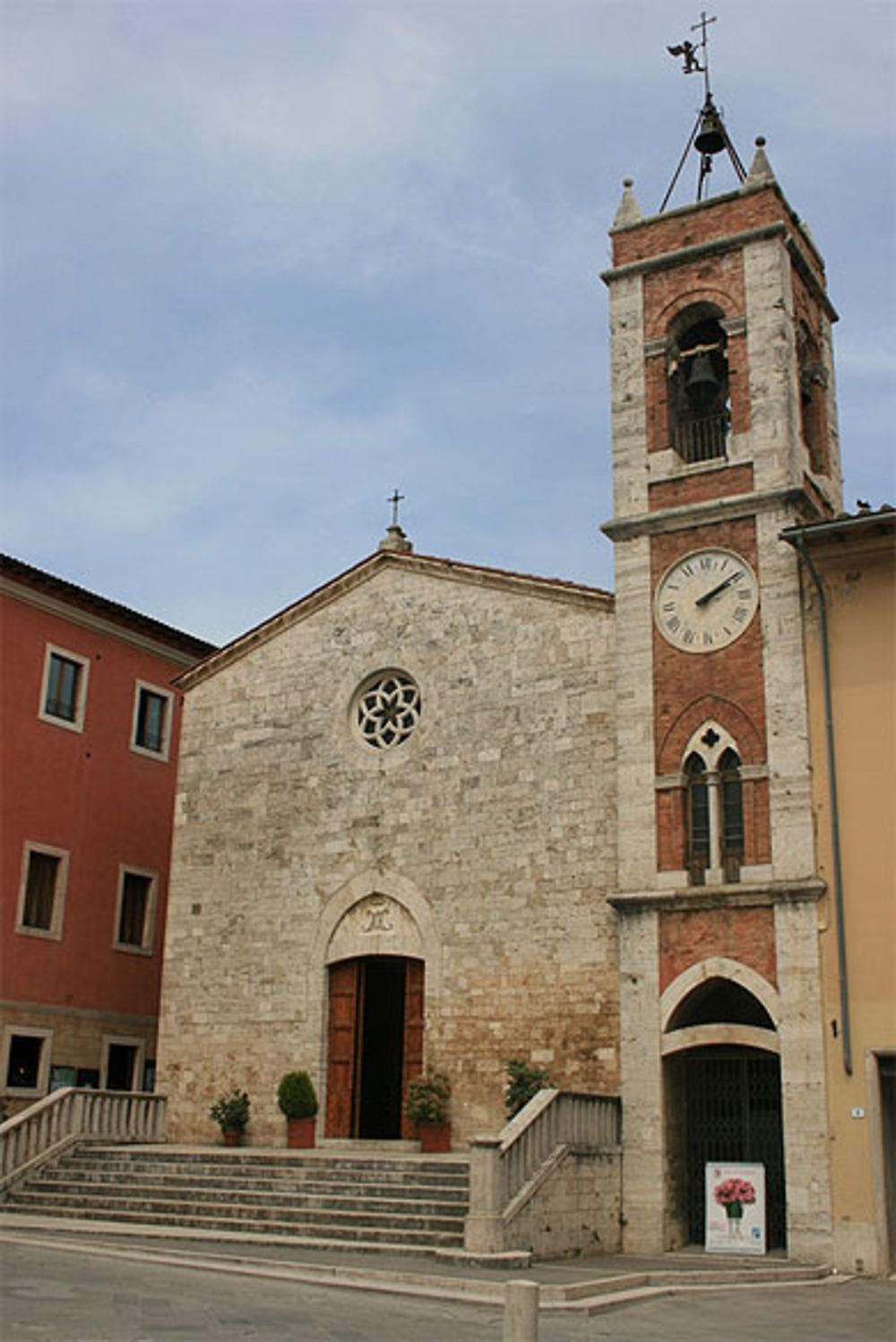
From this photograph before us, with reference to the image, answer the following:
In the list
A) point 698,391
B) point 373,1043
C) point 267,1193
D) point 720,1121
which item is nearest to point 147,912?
point 373,1043

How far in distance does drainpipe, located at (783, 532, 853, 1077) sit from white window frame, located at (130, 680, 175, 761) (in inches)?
582

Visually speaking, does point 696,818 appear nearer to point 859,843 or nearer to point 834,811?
point 834,811

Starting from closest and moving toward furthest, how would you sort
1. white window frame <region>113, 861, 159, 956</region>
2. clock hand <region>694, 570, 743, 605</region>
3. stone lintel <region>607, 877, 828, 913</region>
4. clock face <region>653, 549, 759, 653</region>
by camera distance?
stone lintel <region>607, 877, 828, 913</region> < clock face <region>653, 549, 759, 653</region> < clock hand <region>694, 570, 743, 605</region> < white window frame <region>113, 861, 159, 956</region>

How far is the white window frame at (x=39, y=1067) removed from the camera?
23.8m

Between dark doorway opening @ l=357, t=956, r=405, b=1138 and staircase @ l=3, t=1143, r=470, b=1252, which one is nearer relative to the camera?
staircase @ l=3, t=1143, r=470, b=1252

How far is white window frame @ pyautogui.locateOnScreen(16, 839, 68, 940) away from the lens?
81.1ft

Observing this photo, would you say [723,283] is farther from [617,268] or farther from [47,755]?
[47,755]

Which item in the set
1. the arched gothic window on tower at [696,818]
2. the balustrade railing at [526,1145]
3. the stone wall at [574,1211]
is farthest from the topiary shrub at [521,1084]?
the arched gothic window on tower at [696,818]

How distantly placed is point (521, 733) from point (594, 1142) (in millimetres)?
6009

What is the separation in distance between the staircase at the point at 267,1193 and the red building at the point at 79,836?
4761mm

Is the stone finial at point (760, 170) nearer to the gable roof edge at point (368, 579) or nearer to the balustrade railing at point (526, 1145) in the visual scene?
the gable roof edge at point (368, 579)

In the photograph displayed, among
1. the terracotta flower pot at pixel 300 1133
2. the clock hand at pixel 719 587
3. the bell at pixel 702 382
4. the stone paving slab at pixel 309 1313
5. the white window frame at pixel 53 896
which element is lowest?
the stone paving slab at pixel 309 1313

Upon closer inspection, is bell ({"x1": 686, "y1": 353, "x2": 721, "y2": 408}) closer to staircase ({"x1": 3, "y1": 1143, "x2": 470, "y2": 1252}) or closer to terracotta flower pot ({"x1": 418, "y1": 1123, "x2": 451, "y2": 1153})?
terracotta flower pot ({"x1": 418, "y1": 1123, "x2": 451, "y2": 1153})

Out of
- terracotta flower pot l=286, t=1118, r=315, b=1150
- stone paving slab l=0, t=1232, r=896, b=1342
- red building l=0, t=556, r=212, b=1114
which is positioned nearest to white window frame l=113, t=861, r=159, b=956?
red building l=0, t=556, r=212, b=1114
